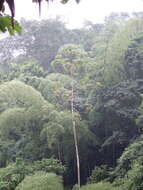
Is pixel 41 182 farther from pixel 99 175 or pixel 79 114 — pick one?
pixel 79 114

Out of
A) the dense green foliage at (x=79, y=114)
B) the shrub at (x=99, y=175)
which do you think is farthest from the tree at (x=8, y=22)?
the shrub at (x=99, y=175)

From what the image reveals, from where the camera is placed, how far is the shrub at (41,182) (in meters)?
5.02

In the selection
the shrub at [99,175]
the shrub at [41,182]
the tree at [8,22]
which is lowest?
the shrub at [99,175]

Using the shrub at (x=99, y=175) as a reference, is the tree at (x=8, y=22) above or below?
above

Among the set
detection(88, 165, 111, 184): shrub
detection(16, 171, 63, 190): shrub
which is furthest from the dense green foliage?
detection(16, 171, 63, 190): shrub

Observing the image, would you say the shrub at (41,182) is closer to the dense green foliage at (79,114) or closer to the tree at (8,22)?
the dense green foliage at (79,114)

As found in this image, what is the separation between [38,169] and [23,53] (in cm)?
685

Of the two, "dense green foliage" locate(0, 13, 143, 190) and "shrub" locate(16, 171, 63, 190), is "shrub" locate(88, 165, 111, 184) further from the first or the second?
"shrub" locate(16, 171, 63, 190)

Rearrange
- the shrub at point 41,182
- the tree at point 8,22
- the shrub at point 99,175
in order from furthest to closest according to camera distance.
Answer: the shrub at point 99,175 < the shrub at point 41,182 < the tree at point 8,22

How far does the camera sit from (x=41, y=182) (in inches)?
199

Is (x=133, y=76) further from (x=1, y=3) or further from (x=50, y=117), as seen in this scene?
(x=1, y=3)

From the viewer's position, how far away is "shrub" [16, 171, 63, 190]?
502 cm

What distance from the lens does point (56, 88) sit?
20.8ft

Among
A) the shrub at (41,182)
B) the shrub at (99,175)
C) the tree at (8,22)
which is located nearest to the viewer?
the tree at (8,22)
